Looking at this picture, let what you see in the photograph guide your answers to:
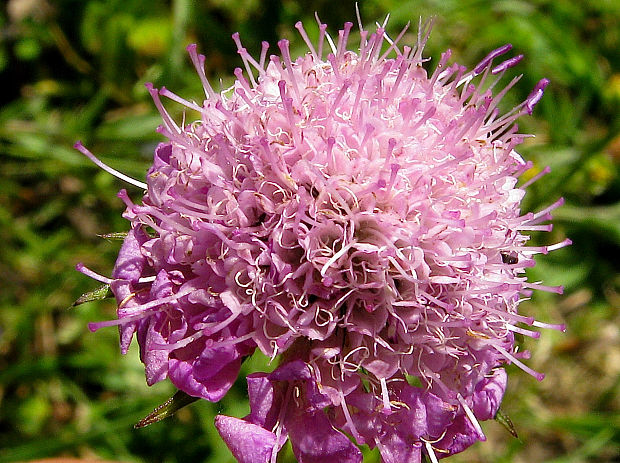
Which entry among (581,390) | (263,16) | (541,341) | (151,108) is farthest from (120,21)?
(581,390)

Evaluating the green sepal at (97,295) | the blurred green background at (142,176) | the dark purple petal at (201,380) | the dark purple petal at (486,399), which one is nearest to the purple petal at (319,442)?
the dark purple petal at (201,380)

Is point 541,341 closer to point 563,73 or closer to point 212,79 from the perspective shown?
point 563,73

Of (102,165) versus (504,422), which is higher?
(102,165)

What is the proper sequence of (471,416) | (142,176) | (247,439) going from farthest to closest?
1. (142,176)
2. (471,416)
3. (247,439)

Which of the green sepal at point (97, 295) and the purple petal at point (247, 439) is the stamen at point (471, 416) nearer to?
the purple petal at point (247, 439)

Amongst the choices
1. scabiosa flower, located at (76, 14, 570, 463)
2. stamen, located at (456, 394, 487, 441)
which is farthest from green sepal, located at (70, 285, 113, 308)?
stamen, located at (456, 394, 487, 441)

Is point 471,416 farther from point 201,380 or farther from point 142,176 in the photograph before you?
point 142,176

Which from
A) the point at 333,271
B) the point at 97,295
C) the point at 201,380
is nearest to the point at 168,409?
the point at 201,380

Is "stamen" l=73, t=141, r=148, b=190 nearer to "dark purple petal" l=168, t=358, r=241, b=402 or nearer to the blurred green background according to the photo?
"dark purple petal" l=168, t=358, r=241, b=402
